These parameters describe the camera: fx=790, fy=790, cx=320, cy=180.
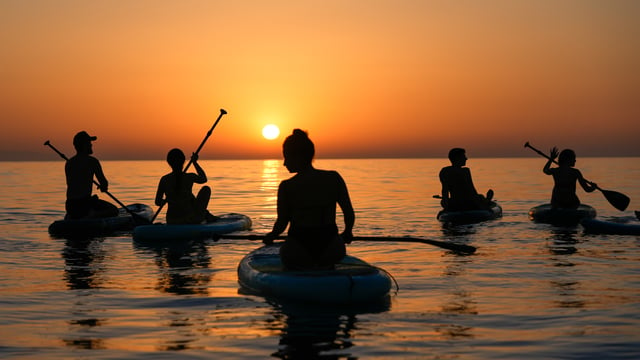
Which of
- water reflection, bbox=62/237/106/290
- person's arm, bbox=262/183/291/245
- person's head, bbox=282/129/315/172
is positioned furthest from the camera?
water reflection, bbox=62/237/106/290

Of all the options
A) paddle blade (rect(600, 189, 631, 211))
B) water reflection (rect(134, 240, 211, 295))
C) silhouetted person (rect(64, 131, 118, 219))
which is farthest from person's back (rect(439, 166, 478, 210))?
silhouetted person (rect(64, 131, 118, 219))

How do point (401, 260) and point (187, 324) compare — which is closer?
point (187, 324)

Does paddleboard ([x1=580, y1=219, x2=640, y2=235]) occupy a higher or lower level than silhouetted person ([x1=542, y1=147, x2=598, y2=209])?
lower

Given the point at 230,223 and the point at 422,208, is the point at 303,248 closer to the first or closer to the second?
the point at 230,223

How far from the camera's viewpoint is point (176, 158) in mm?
15531

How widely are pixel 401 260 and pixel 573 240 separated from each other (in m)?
4.81

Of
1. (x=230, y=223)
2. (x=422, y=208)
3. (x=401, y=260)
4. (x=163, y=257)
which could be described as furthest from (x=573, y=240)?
(x=422, y=208)

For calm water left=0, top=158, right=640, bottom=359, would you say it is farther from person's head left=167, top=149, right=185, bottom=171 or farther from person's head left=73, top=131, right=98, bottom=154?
person's head left=73, top=131, right=98, bottom=154

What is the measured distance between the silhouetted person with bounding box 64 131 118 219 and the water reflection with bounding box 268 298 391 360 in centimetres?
898

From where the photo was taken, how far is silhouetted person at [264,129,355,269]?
8.95 meters

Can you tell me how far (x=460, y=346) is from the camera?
7.20m

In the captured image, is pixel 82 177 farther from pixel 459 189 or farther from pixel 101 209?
pixel 459 189

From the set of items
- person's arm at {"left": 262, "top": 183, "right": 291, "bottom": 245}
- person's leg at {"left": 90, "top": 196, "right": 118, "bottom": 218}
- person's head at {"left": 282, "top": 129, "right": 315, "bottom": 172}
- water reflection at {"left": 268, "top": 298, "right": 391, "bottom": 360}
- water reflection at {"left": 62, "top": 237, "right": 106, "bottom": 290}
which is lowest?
water reflection at {"left": 62, "top": 237, "right": 106, "bottom": 290}

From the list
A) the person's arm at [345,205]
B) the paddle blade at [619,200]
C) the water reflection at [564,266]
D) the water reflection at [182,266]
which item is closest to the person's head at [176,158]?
the water reflection at [182,266]
